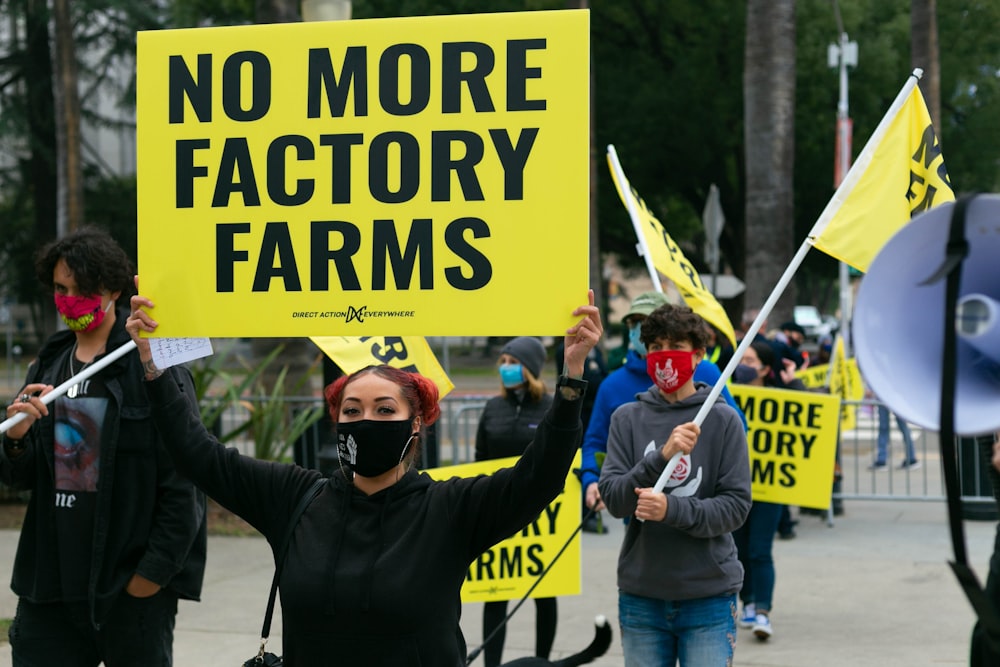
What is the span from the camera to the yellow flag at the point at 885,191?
15.3 feet

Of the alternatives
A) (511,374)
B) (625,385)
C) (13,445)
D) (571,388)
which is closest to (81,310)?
(13,445)

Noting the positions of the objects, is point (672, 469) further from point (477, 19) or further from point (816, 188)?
point (816, 188)

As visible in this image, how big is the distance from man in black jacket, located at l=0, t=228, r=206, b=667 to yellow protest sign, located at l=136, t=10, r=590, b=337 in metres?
0.74

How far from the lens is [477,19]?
3.57 meters

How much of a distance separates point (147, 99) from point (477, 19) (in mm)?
949

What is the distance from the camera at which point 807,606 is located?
8.54 metres

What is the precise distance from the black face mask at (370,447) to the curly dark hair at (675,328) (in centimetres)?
193

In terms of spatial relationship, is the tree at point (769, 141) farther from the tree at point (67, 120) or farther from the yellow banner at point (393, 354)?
the tree at point (67, 120)

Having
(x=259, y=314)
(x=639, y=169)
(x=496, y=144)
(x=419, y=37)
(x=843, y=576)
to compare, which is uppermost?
(x=639, y=169)

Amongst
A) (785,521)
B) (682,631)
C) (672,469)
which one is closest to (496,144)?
(672,469)

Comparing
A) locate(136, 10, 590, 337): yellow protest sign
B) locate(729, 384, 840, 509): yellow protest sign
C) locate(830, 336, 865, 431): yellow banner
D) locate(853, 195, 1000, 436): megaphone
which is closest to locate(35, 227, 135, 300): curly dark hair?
locate(136, 10, 590, 337): yellow protest sign

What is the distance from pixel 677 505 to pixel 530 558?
206 cm

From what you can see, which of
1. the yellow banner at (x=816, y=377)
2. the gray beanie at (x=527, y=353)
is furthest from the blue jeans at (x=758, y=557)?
the yellow banner at (x=816, y=377)

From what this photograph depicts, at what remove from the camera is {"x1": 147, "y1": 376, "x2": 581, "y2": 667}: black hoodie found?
310 centimetres
